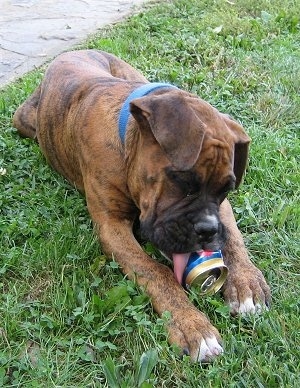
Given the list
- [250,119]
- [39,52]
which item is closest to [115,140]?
[250,119]

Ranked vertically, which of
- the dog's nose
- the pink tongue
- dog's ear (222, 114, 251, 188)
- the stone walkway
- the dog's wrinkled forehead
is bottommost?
the stone walkway

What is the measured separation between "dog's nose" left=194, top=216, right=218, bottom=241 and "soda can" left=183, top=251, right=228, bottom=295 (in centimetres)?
11

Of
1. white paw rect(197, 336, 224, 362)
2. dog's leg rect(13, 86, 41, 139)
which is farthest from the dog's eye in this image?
dog's leg rect(13, 86, 41, 139)

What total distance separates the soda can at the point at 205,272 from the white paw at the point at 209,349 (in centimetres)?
37

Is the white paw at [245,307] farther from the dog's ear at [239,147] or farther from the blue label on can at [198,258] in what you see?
the dog's ear at [239,147]

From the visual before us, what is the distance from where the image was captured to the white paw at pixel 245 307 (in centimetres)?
339

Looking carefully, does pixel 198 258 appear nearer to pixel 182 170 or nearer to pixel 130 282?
pixel 130 282

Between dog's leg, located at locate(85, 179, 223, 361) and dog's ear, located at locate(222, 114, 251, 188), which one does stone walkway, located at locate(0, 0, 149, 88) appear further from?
dog's ear, located at locate(222, 114, 251, 188)

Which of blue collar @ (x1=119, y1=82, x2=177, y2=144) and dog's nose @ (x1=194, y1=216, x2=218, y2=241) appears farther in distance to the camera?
blue collar @ (x1=119, y1=82, x2=177, y2=144)

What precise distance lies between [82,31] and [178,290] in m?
4.68

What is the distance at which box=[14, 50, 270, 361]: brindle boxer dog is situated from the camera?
3271 millimetres

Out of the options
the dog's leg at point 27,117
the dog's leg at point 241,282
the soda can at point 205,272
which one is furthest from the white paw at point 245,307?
the dog's leg at point 27,117

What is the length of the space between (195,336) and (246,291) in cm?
46

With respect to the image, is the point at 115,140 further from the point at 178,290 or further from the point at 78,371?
the point at 78,371
